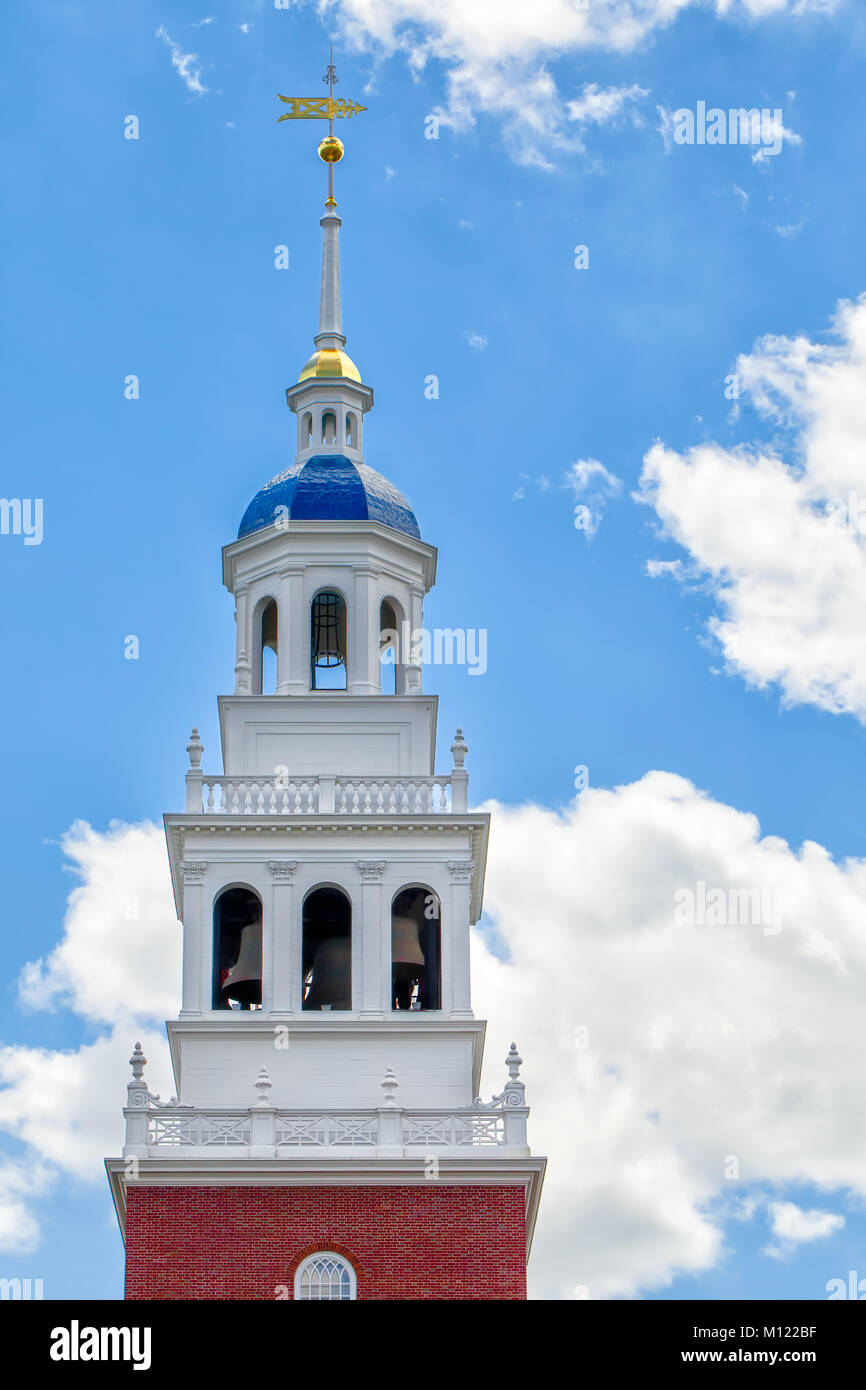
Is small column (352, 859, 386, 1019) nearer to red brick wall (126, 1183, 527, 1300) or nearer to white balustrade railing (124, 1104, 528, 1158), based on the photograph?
white balustrade railing (124, 1104, 528, 1158)

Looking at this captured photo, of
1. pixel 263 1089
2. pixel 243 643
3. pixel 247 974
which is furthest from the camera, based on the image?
pixel 243 643

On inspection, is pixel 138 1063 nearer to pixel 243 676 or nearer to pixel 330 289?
pixel 243 676

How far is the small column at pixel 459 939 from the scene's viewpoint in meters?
50.8

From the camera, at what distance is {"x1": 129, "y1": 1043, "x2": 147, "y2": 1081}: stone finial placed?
155ft

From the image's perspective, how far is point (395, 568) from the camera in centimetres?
5681

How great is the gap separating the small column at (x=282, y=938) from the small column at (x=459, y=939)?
10.3 ft

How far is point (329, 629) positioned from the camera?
5753 cm

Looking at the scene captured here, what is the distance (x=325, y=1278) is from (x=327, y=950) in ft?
28.7

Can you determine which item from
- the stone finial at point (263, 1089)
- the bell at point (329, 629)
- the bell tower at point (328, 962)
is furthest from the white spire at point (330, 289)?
the stone finial at point (263, 1089)

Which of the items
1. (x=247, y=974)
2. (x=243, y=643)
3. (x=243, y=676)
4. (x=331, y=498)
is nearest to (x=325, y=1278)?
(x=247, y=974)

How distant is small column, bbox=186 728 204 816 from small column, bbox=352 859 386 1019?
3602mm

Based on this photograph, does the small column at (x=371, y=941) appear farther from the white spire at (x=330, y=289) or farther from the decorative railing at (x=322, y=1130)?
the white spire at (x=330, y=289)
